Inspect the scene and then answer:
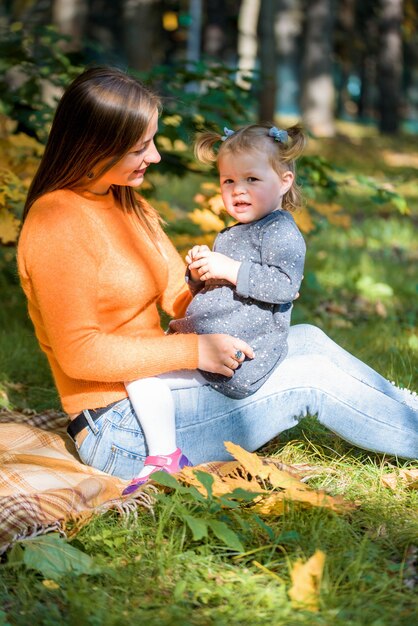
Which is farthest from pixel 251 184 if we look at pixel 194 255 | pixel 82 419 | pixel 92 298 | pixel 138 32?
pixel 138 32

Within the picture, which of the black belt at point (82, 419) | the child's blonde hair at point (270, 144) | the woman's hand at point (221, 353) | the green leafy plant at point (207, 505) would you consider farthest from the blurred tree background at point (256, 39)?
the green leafy plant at point (207, 505)

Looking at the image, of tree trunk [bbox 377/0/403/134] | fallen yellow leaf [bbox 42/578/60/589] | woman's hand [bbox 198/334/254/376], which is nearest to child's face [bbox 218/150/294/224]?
woman's hand [bbox 198/334/254/376]

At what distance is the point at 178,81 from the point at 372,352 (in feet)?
5.45

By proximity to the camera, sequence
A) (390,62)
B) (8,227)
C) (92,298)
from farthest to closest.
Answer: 1. (390,62)
2. (8,227)
3. (92,298)

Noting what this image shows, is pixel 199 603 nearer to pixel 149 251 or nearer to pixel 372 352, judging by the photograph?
pixel 149 251

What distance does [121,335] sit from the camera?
2693 mm

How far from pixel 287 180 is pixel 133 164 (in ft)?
1.69

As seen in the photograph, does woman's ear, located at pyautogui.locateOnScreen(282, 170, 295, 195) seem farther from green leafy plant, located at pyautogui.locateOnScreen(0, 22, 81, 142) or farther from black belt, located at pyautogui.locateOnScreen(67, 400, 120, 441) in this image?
green leafy plant, located at pyautogui.locateOnScreen(0, 22, 81, 142)

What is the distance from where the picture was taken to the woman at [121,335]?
2.56 m

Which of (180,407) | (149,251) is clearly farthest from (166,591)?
(149,251)

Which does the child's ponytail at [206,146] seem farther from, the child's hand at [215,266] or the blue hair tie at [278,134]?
the child's hand at [215,266]

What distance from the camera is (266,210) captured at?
2.79m

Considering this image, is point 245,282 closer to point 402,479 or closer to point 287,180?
point 287,180

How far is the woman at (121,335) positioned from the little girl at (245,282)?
0.06 metres
